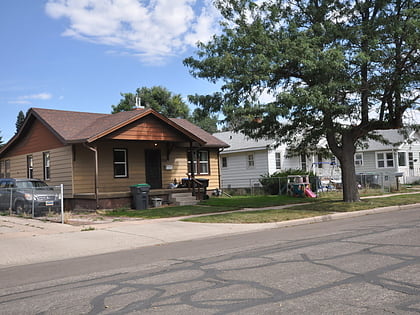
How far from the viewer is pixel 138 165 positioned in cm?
2220

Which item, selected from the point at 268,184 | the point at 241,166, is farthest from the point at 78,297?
the point at 241,166

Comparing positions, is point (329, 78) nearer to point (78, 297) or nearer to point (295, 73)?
point (295, 73)

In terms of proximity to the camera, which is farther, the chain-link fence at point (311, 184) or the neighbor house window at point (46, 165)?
the chain-link fence at point (311, 184)

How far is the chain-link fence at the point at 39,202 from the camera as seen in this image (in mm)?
16250

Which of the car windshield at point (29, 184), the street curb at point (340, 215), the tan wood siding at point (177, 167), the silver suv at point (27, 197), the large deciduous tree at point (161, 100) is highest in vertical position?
the large deciduous tree at point (161, 100)

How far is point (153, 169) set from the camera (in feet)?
75.3

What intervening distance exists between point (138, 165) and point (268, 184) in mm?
9262

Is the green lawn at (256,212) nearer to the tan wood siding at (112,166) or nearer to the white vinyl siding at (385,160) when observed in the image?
the tan wood siding at (112,166)

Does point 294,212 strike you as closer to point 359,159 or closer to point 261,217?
point 261,217

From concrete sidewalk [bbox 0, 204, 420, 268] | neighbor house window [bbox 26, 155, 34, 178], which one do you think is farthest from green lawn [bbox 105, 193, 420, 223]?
neighbor house window [bbox 26, 155, 34, 178]

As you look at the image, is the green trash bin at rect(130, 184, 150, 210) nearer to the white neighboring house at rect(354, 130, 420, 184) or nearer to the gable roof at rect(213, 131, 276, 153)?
the gable roof at rect(213, 131, 276, 153)

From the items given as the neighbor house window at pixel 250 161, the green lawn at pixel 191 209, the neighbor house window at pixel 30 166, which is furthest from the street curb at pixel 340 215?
the neighbor house window at pixel 30 166

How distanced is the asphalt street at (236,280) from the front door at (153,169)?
1294 centimetres

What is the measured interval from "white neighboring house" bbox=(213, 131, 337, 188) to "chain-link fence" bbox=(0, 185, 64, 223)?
15624 mm
